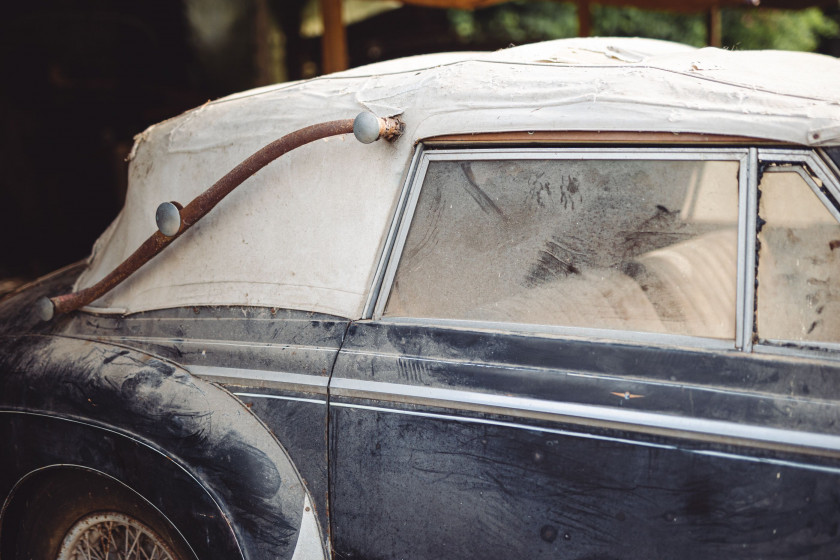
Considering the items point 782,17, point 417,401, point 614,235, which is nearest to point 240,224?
point 417,401

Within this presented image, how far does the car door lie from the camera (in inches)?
53.3

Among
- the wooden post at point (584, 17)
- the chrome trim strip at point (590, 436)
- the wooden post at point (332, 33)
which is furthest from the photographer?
the wooden post at point (584, 17)

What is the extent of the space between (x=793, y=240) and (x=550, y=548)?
0.87 metres

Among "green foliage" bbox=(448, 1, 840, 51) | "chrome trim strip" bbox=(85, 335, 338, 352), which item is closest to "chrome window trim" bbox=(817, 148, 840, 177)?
"chrome trim strip" bbox=(85, 335, 338, 352)

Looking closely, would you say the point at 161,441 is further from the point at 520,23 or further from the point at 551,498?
the point at 520,23

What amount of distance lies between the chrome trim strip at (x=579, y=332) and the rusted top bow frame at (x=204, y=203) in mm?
505

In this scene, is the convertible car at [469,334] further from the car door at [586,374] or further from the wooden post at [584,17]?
the wooden post at [584,17]

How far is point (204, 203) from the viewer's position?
2023 mm

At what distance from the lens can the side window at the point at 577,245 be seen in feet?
5.12

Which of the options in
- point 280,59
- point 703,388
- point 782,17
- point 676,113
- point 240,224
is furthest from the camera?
point 782,17

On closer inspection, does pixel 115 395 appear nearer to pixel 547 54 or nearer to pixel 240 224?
pixel 240 224

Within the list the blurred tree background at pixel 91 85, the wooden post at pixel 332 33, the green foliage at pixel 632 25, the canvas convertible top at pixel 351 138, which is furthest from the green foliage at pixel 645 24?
the canvas convertible top at pixel 351 138

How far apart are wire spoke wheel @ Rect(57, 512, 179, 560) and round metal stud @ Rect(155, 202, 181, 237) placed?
87 centimetres

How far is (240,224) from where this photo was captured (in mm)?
2053
